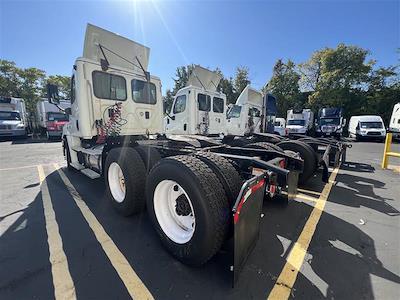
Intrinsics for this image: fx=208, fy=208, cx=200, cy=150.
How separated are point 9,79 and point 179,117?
3996 cm

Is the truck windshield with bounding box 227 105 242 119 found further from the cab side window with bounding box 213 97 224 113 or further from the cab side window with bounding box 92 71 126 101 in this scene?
the cab side window with bounding box 92 71 126 101

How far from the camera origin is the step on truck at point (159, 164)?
2131 mm

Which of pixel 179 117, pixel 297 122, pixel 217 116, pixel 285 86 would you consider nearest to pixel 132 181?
pixel 179 117

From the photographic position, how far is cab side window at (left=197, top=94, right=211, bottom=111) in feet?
27.1

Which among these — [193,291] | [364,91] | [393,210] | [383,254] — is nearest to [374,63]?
[364,91]

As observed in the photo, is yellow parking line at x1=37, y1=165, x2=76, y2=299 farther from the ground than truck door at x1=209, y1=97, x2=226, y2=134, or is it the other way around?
truck door at x1=209, y1=97, x2=226, y2=134

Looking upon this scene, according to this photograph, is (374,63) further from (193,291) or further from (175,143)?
(193,291)

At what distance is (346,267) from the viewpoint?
2328 millimetres

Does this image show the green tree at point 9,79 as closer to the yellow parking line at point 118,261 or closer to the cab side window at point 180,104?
the cab side window at point 180,104

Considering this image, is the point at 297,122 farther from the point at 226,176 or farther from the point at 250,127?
the point at 226,176

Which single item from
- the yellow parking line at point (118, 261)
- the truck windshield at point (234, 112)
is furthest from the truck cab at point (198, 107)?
the yellow parking line at point (118, 261)

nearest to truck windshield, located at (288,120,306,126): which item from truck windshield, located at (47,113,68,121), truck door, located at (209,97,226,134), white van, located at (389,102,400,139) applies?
white van, located at (389,102,400,139)

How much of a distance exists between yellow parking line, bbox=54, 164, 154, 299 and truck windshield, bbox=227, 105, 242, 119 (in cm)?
883

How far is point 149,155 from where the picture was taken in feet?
11.9
